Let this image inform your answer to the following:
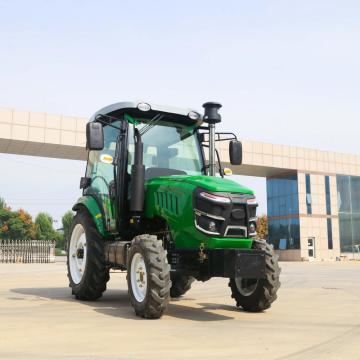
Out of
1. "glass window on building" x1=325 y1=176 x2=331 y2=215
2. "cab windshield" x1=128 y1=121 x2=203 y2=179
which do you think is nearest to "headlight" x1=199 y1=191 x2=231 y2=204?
"cab windshield" x1=128 y1=121 x2=203 y2=179

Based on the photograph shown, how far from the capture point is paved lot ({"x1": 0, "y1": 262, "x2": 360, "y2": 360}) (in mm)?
4270

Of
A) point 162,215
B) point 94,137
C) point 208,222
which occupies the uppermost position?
point 94,137

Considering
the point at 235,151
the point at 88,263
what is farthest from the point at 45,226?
the point at 235,151

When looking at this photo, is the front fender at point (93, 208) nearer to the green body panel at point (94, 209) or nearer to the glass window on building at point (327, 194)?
the green body panel at point (94, 209)

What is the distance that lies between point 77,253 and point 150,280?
9.63ft

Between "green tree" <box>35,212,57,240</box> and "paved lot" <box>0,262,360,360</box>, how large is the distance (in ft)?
276

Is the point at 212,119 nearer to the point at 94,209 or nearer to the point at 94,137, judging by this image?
the point at 94,137

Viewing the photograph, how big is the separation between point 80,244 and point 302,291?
4901mm

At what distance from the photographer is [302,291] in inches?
418

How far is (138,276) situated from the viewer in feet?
21.5

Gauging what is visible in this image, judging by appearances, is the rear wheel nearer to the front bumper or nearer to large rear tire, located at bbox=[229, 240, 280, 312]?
large rear tire, located at bbox=[229, 240, 280, 312]

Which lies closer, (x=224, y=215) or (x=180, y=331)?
(x=180, y=331)

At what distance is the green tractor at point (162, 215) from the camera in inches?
245

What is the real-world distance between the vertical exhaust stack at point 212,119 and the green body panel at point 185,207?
0.90 m
